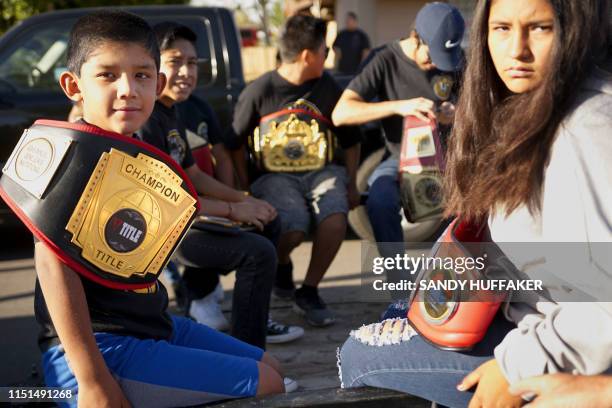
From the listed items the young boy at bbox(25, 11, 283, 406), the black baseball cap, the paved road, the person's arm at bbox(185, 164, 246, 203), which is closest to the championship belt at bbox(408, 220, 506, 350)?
the young boy at bbox(25, 11, 283, 406)

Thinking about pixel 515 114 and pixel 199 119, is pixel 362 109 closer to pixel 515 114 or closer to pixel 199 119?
pixel 199 119

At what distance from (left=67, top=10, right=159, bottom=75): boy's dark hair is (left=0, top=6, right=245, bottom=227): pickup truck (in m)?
3.66

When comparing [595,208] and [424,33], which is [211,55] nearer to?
[424,33]

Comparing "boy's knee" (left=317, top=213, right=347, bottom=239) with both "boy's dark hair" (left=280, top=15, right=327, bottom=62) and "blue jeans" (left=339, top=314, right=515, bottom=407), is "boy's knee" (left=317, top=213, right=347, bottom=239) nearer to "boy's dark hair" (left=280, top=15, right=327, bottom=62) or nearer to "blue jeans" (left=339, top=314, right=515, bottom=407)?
"boy's dark hair" (left=280, top=15, right=327, bottom=62)

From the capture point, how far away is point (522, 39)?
1.63m

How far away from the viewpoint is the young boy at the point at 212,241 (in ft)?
10.6

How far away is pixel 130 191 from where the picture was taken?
186cm

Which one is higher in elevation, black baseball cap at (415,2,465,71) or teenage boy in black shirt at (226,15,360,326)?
black baseball cap at (415,2,465,71)

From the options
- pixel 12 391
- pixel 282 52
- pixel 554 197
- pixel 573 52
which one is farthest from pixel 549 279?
Result: pixel 282 52

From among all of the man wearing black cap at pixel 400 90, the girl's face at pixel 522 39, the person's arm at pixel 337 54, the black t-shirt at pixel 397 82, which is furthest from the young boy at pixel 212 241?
the person's arm at pixel 337 54

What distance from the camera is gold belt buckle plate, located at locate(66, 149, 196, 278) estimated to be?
182 centimetres

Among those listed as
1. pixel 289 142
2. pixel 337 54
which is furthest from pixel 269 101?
pixel 337 54

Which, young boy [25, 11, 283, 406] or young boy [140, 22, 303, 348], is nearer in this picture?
young boy [25, 11, 283, 406]

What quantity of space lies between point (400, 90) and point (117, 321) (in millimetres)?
2662
